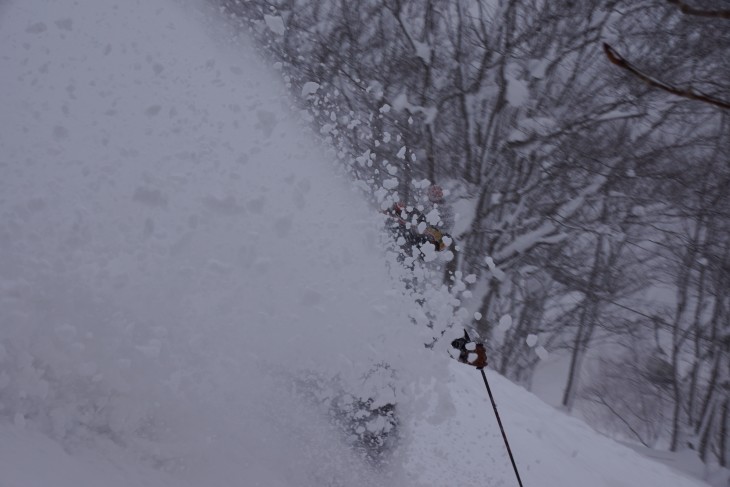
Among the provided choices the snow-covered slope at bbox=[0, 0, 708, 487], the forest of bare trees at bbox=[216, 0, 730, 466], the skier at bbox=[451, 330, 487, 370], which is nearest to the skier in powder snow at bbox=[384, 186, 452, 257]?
the snow-covered slope at bbox=[0, 0, 708, 487]

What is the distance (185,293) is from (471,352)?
2060 millimetres

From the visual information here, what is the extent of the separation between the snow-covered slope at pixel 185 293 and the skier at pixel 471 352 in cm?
47

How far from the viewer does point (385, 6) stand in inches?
416

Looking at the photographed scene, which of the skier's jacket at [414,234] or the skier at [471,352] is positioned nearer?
the skier at [471,352]

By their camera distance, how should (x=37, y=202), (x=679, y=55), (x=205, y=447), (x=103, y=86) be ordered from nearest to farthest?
(x=205, y=447) < (x=37, y=202) < (x=103, y=86) < (x=679, y=55)

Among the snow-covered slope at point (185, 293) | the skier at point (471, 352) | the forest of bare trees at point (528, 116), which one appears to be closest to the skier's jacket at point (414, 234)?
the snow-covered slope at point (185, 293)

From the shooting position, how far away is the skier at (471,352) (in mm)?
4871

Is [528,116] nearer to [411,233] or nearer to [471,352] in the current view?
[411,233]

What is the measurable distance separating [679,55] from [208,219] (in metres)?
7.23

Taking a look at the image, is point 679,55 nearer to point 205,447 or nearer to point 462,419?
point 462,419

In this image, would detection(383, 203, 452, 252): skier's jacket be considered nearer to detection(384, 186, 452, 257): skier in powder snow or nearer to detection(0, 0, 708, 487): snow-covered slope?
detection(384, 186, 452, 257): skier in powder snow

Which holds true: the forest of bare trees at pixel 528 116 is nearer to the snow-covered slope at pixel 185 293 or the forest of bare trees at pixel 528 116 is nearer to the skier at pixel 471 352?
the snow-covered slope at pixel 185 293

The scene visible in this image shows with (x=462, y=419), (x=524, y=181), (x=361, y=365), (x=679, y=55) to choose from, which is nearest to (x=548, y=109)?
(x=524, y=181)

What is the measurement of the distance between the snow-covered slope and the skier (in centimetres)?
47
